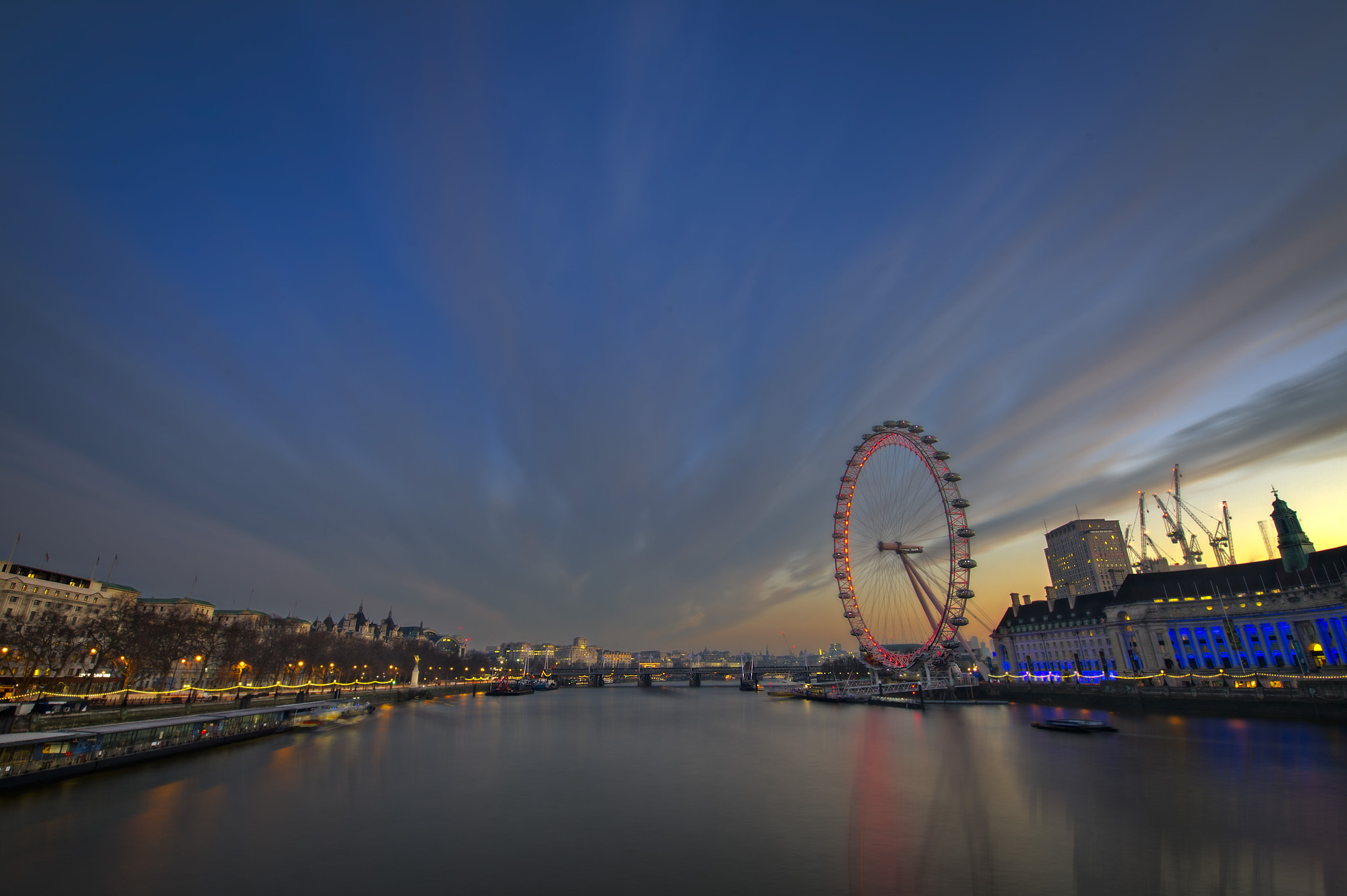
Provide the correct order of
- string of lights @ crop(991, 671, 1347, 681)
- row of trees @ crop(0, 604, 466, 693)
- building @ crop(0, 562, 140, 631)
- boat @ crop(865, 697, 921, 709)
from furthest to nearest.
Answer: building @ crop(0, 562, 140, 631) < boat @ crop(865, 697, 921, 709) < row of trees @ crop(0, 604, 466, 693) < string of lights @ crop(991, 671, 1347, 681)

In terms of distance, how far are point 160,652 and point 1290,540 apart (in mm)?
177616

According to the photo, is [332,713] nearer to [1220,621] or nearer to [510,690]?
[510,690]

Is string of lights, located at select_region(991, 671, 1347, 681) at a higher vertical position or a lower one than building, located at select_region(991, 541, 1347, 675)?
lower

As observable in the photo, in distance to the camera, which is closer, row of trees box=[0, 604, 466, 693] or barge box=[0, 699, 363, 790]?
barge box=[0, 699, 363, 790]

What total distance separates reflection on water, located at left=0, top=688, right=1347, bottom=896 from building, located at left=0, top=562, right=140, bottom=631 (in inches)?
4230

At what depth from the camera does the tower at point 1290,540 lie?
101750 mm

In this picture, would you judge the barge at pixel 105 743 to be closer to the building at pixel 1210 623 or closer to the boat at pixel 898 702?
the boat at pixel 898 702

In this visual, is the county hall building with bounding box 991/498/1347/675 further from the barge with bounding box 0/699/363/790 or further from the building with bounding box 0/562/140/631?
the building with bounding box 0/562/140/631

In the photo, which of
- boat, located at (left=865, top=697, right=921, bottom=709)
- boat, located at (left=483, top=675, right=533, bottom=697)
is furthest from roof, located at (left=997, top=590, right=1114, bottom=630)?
boat, located at (left=483, top=675, right=533, bottom=697)

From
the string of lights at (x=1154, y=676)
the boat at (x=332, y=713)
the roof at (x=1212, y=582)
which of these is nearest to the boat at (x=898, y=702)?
the string of lights at (x=1154, y=676)

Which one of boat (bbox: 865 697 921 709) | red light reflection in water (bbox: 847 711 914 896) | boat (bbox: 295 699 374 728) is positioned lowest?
boat (bbox: 865 697 921 709)

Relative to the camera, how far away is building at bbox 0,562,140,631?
Result: 386 ft

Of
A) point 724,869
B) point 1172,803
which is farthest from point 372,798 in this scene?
point 1172,803

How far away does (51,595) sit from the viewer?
5094 inches
